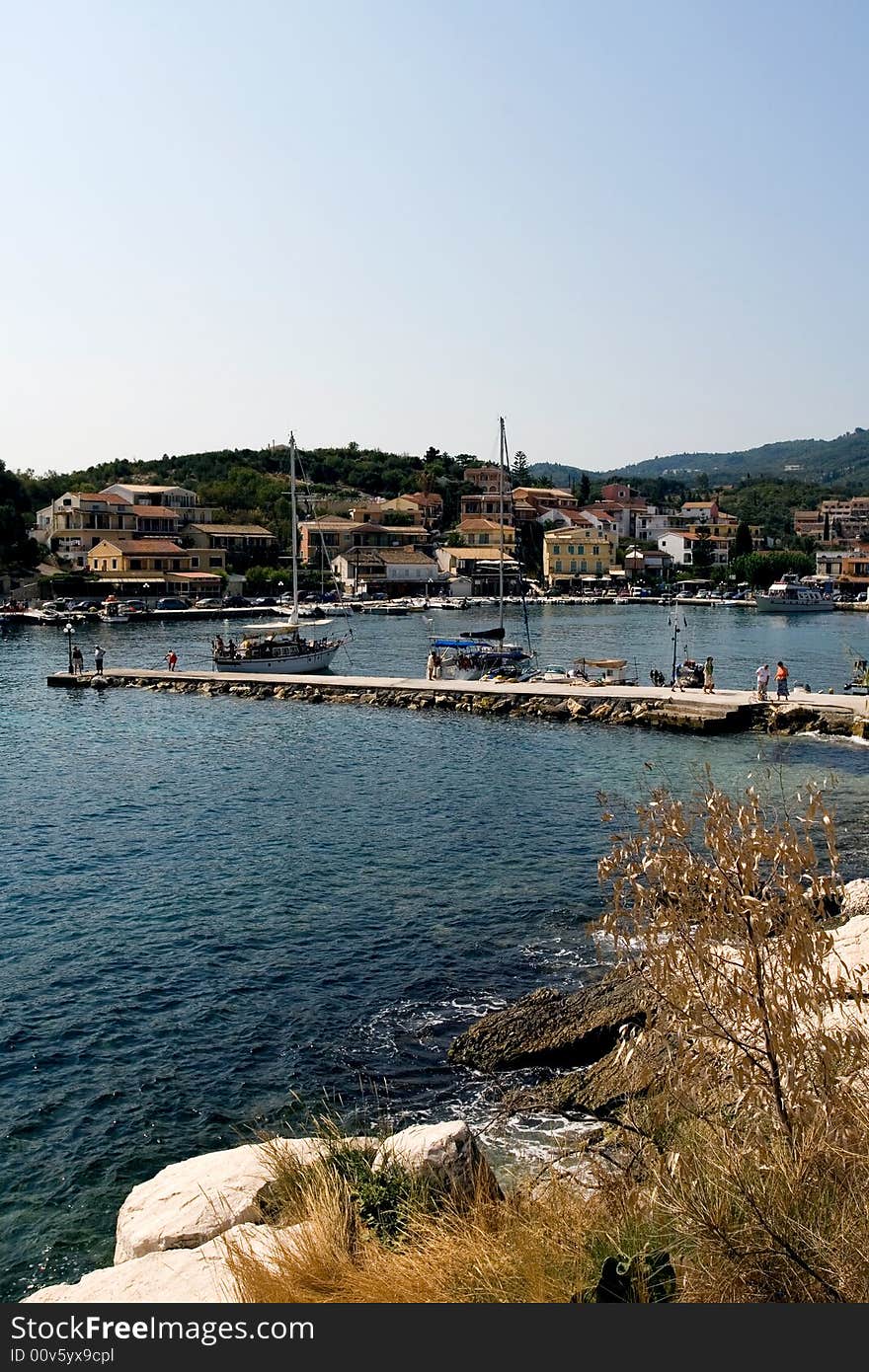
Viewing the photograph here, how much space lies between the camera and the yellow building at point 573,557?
140375 mm

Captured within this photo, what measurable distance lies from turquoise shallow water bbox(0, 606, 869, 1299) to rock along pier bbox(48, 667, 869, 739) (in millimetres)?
1837

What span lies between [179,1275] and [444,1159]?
7.89 ft

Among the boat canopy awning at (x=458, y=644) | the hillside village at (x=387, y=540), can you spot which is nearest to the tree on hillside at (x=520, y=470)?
the hillside village at (x=387, y=540)

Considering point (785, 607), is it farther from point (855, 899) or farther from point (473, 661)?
point (855, 899)

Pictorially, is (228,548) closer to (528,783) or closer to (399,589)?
(399,589)

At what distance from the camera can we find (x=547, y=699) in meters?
44.7

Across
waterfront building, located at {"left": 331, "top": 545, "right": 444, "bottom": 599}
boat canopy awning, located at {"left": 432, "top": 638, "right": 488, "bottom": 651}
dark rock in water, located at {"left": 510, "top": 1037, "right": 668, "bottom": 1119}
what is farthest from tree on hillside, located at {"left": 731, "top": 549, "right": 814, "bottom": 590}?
dark rock in water, located at {"left": 510, "top": 1037, "right": 668, "bottom": 1119}

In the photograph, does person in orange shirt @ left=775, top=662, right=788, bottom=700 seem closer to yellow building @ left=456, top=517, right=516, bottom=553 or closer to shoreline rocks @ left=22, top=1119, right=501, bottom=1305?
shoreline rocks @ left=22, top=1119, right=501, bottom=1305

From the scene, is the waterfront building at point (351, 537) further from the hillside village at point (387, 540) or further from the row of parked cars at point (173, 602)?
the row of parked cars at point (173, 602)

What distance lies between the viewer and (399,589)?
122688 mm

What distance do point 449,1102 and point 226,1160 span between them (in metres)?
3.51

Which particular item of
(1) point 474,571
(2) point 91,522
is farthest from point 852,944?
(2) point 91,522

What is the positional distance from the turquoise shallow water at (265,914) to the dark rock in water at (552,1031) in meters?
0.46

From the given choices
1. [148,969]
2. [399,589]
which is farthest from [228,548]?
[148,969]
